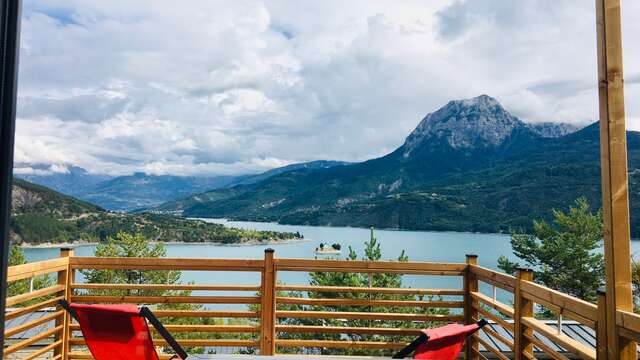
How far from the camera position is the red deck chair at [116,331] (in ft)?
7.52

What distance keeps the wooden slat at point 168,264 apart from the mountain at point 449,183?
2171cm

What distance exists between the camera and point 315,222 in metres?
72.8

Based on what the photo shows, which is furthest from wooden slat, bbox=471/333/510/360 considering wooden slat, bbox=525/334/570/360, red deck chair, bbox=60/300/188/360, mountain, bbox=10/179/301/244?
mountain, bbox=10/179/301/244

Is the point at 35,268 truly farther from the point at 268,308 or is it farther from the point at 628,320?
the point at 628,320

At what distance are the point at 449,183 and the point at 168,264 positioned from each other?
7131cm

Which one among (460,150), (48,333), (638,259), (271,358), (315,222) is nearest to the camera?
(271,358)

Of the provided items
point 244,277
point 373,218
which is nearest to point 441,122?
point 373,218

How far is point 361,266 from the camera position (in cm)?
349

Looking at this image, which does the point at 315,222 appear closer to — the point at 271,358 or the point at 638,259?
the point at 638,259

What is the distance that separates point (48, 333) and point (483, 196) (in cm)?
5420

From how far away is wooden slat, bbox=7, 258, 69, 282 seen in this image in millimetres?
2854

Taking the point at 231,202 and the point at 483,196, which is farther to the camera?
the point at 231,202

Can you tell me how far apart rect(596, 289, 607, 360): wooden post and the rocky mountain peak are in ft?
357

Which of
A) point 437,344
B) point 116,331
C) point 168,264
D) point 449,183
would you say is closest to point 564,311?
point 437,344
